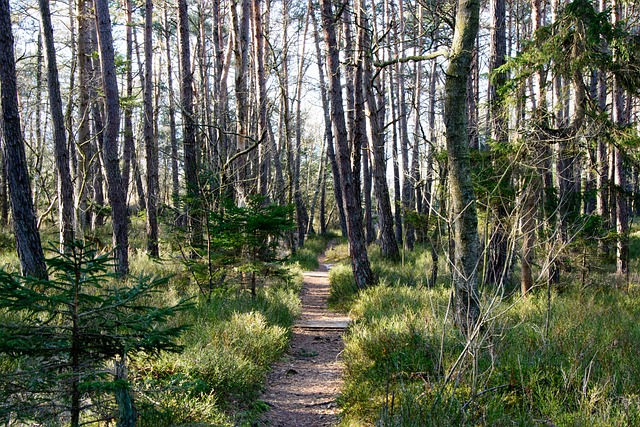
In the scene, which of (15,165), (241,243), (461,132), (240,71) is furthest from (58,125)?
(461,132)

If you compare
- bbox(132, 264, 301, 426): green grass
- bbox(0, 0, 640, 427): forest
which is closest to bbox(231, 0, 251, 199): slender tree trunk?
bbox(0, 0, 640, 427): forest

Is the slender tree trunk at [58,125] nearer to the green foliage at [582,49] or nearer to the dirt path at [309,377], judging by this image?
the dirt path at [309,377]

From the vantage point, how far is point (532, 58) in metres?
7.59

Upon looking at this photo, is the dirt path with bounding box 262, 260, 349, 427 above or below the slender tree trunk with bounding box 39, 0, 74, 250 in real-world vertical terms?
below

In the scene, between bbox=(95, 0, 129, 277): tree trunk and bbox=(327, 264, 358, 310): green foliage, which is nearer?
bbox=(95, 0, 129, 277): tree trunk

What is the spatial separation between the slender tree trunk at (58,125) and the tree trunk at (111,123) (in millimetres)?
845

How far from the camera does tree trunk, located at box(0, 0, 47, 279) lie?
7.41 metres

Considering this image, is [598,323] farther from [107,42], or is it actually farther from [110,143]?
[107,42]

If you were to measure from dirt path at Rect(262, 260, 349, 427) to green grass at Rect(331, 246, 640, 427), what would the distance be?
0.37 meters

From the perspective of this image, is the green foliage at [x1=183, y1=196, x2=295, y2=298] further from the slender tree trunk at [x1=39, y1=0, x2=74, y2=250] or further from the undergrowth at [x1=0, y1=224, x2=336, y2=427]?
the slender tree trunk at [x1=39, y1=0, x2=74, y2=250]

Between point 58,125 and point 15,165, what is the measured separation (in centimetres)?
249

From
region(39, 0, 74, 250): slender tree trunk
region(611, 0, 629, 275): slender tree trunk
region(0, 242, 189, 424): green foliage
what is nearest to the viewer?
region(0, 242, 189, 424): green foliage

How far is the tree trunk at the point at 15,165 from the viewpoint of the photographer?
741cm

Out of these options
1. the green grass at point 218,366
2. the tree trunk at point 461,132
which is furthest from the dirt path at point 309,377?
the tree trunk at point 461,132
